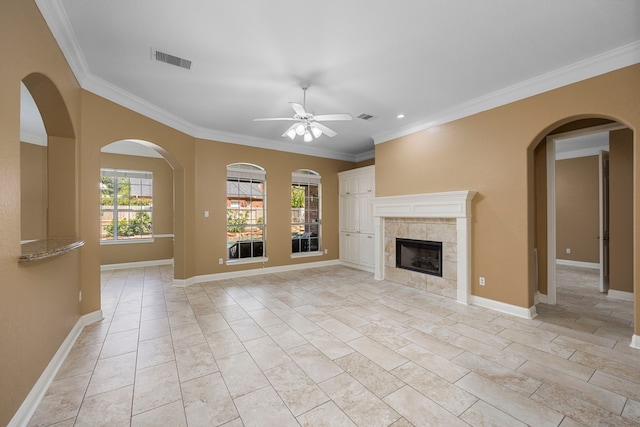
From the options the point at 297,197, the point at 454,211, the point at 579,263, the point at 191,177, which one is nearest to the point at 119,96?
the point at 191,177

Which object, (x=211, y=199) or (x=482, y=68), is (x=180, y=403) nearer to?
(x=211, y=199)

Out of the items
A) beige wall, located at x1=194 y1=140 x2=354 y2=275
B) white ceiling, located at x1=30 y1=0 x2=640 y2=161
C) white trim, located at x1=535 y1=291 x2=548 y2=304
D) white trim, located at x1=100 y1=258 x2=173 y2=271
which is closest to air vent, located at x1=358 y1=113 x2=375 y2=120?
white ceiling, located at x1=30 y1=0 x2=640 y2=161

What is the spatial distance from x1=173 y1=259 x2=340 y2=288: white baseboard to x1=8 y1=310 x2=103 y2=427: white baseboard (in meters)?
1.81

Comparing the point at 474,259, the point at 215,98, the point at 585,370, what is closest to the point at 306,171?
the point at 215,98

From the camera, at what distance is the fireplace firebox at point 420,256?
14.7 feet

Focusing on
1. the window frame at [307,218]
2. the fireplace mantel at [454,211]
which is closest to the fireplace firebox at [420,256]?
the fireplace mantel at [454,211]

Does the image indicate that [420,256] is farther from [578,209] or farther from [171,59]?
[578,209]

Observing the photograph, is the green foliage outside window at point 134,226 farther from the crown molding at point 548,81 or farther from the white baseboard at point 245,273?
the crown molding at point 548,81

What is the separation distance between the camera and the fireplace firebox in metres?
4.48

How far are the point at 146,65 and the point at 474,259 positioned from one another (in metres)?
5.09

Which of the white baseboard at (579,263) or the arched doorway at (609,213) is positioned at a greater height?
the arched doorway at (609,213)

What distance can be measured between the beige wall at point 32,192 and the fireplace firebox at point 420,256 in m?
7.40

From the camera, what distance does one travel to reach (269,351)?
8.57 ft

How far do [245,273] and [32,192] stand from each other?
15.9 feet
